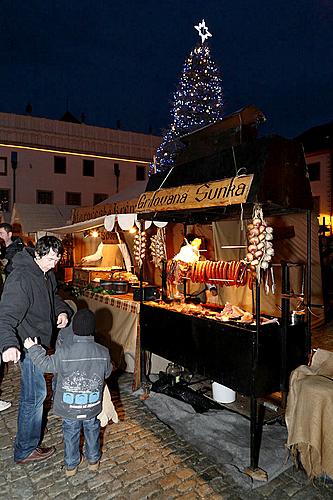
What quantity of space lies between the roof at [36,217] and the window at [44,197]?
339 inches

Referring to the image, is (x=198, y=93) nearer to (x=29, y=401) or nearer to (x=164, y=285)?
(x=164, y=285)

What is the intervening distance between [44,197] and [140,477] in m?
25.7

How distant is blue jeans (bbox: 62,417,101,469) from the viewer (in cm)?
359

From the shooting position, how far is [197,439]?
14.8 feet

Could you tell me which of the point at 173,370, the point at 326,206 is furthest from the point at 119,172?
the point at 173,370

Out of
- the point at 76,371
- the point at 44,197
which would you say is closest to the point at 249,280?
the point at 76,371

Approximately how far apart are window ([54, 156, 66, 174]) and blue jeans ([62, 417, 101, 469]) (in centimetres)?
2577

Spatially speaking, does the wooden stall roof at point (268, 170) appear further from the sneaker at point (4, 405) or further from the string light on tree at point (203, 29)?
the string light on tree at point (203, 29)

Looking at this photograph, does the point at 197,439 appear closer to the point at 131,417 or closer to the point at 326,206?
the point at 131,417

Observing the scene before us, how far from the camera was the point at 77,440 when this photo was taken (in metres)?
3.68

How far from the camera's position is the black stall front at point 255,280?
3934mm

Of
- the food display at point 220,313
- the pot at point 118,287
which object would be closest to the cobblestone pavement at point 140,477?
the food display at point 220,313

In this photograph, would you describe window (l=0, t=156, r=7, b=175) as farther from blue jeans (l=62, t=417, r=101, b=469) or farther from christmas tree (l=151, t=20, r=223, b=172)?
blue jeans (l=62, t=417, r=101, b=469)

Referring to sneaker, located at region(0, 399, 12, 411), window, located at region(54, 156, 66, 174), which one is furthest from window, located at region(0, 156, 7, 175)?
sneaker, located at region(0, 399, 12, 411)
